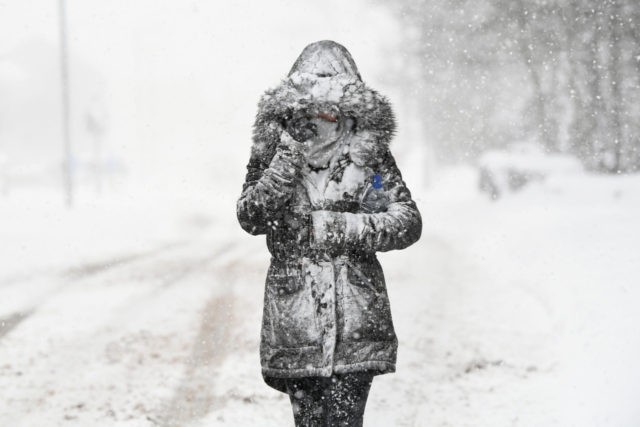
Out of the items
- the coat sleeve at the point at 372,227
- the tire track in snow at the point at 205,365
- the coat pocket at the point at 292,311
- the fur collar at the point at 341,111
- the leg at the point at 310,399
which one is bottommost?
the tire track in snow at the point at 205,365

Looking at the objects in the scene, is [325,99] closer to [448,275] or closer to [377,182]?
[377,182]

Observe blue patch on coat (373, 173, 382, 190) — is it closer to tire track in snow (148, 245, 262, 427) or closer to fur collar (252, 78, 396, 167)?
fur collar (252, 78, 396, 167)

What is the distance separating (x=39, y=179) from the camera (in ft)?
130

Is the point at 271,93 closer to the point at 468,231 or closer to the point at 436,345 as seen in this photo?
the point at 436,345

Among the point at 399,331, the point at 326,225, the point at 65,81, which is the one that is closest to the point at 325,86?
the point at 326,225

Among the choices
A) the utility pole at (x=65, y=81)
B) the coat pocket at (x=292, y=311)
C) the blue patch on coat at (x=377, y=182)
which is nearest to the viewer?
the coat pocket at (x=292, y=311)

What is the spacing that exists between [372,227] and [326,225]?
196 millimetres

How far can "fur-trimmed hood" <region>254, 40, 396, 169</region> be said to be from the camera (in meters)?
2.64

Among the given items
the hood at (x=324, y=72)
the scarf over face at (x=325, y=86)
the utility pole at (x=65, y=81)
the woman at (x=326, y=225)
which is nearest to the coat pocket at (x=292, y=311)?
the woman at (x=326, y=225)

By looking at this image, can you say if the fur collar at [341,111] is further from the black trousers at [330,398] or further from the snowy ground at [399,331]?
the snowy ground at [399,331]

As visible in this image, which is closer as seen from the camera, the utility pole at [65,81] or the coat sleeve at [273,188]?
the coat sleeve at [273,188]

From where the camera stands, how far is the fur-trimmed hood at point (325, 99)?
264cm

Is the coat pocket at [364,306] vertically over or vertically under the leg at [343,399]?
over

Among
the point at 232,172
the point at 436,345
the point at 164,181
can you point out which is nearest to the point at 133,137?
the point at 164,181
